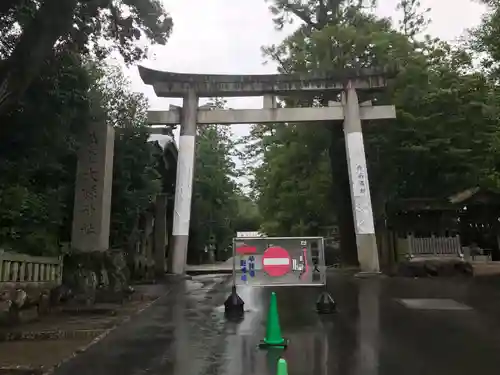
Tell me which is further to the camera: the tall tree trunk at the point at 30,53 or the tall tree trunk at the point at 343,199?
the tall tree trunk at the point at 343,199

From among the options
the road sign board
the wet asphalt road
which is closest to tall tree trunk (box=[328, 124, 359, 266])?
the wet asphalt road

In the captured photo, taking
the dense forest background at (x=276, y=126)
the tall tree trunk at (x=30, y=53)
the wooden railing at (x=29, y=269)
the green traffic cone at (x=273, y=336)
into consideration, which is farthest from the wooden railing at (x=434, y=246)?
the tall tree trunk at (x=30, y=53)

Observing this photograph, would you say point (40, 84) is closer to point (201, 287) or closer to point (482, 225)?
point (201, 287)

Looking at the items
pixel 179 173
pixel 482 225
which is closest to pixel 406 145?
pixel 482 225

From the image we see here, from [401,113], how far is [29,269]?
56.9 ft

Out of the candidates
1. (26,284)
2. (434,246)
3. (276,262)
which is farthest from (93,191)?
(434,246)

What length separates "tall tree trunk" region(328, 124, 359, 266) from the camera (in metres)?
25.2

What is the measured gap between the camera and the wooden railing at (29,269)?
9.48m

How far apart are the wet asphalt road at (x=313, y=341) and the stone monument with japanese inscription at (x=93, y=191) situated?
97.7 inches

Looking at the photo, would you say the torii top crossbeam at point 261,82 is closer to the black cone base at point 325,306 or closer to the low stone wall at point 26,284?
the low stone wall at point 26,284

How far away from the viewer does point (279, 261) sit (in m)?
9.52

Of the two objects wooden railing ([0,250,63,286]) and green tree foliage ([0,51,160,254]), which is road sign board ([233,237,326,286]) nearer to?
wooden railing ([0,250,63,286])

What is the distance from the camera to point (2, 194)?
38.0ft

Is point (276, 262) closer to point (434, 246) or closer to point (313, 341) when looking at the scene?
point (313, 341)
